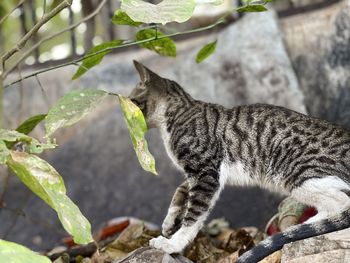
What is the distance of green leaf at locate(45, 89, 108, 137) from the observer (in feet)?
8.92

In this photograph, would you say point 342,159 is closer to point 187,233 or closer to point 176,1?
point 187,233

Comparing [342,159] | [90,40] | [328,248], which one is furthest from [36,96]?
[328,248]

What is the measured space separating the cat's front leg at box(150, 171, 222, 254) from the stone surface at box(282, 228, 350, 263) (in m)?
0.66

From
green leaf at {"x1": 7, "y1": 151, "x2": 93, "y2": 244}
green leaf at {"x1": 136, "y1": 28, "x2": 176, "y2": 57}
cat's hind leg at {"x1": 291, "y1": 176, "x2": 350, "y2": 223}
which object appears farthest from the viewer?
green leaf at {"x1": 136, "y1": 28, "x2": 176, "y2": 57}

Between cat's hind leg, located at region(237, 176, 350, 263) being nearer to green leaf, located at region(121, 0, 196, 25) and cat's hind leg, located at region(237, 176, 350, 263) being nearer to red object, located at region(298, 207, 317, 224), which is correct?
red object, located at region(298, 207, 317, 224)

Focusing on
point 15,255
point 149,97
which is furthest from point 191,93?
point 15,255

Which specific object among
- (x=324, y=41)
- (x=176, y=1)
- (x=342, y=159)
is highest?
(x=176, y=1)

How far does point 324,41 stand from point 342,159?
2243 mm

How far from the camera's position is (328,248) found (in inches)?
106

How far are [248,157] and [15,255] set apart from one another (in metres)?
1.96

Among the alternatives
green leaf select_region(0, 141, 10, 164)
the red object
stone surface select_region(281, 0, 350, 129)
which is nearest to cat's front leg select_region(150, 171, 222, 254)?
the red object

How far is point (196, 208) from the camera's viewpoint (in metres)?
3.38

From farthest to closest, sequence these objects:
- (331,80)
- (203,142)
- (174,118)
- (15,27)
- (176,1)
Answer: (15,27)
(331,80)
(174,118)
(203,142)
(176,1)

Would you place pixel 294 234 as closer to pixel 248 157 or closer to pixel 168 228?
pixel 248 157
